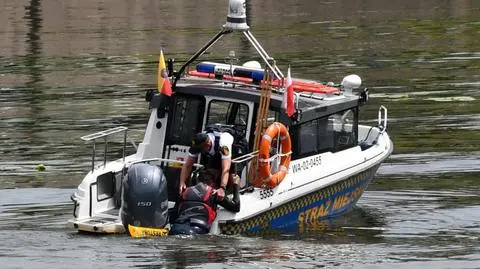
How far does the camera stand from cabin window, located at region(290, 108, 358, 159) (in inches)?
731

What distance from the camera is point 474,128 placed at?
88.0ft

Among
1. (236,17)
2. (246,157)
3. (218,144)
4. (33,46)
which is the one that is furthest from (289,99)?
(33,46)

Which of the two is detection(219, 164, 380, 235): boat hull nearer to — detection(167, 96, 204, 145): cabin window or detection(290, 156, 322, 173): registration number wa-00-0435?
detection(290, 156, 322, 173): registration number wa-00-0435

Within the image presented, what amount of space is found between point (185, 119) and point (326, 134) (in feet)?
6.84

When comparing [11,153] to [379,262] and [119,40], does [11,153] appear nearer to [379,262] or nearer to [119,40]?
[379,262]

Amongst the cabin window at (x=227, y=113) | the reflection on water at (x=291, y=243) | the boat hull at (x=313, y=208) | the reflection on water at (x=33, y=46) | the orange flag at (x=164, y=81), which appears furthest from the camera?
the reflection on water at (x=33, y=46)

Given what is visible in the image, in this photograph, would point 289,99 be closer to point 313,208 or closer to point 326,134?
point 326,134

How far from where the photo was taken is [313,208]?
18875 mm

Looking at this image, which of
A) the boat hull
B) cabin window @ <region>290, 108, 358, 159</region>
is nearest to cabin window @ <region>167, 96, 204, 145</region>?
cabin window @ <region>290, 108, 358, 159</region>

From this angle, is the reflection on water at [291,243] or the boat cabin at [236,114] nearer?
the reflection on water at [291,243]

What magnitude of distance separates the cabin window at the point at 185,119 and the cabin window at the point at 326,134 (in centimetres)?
141

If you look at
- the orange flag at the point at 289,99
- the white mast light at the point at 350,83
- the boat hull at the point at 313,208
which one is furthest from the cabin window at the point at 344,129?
the orange flag at the point at 289,99

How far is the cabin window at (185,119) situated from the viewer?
1877cm

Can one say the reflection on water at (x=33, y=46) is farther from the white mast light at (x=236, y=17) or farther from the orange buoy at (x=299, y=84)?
the white mast light at (x=236, y=17)
